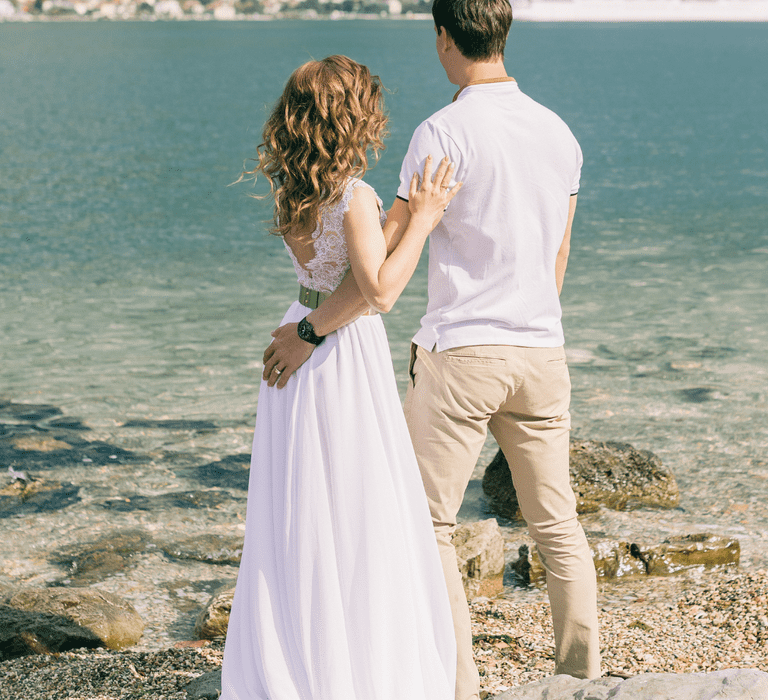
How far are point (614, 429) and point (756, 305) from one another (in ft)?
18.5

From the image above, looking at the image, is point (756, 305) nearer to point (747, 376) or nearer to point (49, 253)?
point (747, 376)

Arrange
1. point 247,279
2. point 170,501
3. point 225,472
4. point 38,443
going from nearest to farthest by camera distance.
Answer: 1. point 170,501
2. point 225,472
3. point 38,443
4. point 247,279

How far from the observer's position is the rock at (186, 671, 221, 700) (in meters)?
3.00

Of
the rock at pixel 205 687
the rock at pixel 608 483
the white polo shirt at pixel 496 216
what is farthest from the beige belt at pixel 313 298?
the rock at pixel 608 483

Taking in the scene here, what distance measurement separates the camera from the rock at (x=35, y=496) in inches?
238

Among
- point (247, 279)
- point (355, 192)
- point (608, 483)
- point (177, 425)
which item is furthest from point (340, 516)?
point (247, 279)

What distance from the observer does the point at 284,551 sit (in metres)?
2.60

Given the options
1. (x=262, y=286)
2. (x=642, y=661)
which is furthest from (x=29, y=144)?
(x=642, y=661)

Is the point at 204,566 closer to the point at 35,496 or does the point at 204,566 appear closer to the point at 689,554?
the point at 35,496

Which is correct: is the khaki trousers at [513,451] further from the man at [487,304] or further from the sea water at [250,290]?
the sea water at [250,290]

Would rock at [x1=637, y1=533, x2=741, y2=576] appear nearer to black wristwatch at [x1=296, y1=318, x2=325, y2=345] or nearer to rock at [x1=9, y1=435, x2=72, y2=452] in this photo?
black wristwatch at [x1=296, y1=318, x2=325, y2=345]

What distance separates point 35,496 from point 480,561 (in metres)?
3.34

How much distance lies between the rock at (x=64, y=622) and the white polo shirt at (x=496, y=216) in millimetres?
2226

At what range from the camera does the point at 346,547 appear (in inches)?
100
